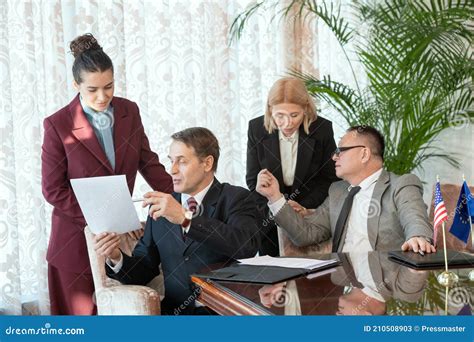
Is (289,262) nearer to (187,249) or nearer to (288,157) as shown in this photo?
(187,249)

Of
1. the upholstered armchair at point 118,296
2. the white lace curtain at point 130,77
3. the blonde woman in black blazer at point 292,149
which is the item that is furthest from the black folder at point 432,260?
the white lace curtain at point 130,77

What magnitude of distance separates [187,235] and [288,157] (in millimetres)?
1313

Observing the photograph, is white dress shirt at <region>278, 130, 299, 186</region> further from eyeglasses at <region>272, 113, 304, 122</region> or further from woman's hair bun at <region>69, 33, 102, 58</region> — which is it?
woman's hair bun at <region>69, 33, 102, 58</region>

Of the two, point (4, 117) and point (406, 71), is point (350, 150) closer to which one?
point (406, 71)

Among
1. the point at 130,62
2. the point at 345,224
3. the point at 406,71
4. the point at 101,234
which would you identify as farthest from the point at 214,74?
the point at 101,234

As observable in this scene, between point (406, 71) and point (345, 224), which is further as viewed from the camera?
point (406, 71)

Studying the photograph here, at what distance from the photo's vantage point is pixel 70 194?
3.42 m

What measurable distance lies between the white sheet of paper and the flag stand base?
1131 mm

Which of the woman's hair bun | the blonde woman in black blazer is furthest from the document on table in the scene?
the woman's hair bun

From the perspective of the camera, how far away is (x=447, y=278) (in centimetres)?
244

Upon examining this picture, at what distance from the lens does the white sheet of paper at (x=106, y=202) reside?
2693 mm

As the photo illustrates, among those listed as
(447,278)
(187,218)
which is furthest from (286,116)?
(447,278)

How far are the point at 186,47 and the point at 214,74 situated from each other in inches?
10.6

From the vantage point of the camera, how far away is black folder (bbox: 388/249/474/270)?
2.65 metres
